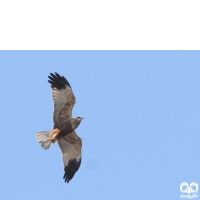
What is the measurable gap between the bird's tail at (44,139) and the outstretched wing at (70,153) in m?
0.79

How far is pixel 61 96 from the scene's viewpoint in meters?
10.9

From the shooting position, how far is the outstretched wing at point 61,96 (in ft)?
35.6

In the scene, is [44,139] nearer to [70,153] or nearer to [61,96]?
[70,153]

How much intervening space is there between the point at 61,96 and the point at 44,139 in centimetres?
152

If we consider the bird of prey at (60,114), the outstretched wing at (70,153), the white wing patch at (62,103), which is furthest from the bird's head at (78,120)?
the outstretched wing at (70,153)

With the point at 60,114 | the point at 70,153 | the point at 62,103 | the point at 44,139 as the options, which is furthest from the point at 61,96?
the point at 70,153

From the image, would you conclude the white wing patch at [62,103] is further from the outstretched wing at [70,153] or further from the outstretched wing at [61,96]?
the outstretched wing at [70,153]

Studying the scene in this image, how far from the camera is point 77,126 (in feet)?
36.3

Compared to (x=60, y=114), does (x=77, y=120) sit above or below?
below

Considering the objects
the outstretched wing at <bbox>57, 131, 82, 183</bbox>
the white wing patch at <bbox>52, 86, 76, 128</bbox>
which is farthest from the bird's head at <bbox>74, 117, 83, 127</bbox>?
the outstretched wing at <bbox>57, 131, 82, 183</bbox>
